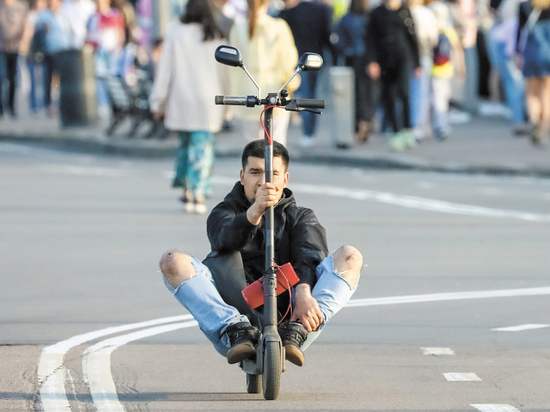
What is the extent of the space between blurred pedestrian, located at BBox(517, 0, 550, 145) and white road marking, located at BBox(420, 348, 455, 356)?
981 cm

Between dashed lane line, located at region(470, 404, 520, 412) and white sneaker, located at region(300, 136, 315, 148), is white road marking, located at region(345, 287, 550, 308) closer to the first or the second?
dashed lane line, located at region(470, 404, 520, 412)

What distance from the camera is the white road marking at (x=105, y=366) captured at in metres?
5.31

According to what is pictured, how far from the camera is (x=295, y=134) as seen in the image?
19.3 metres

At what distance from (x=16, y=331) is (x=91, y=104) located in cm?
1421

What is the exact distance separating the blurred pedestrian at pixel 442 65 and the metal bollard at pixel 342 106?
3.87 ft

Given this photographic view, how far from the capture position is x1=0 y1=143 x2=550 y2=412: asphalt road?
18.0ft

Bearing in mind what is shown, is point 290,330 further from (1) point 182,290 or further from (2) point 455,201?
(2) point 455,201

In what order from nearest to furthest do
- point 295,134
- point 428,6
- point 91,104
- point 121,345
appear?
point 121,345
point 428,6
point 295,134
point 91,104

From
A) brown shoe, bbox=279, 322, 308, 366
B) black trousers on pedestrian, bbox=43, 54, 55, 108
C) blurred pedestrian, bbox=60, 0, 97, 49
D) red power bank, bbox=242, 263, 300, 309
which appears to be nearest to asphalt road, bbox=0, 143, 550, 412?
brown shoe, bbox=279, 322, 308, 366

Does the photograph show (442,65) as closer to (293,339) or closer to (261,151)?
(261,151)

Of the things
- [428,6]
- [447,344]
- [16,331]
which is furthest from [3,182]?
[447,344]

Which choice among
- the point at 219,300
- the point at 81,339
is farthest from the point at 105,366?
the point at 219,300

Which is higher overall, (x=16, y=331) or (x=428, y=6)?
(x=428, y=6)

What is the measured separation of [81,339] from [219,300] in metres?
1.38
